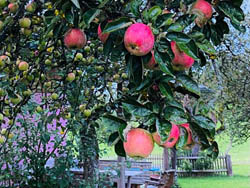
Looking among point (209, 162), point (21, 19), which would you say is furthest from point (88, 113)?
point (209, 162)

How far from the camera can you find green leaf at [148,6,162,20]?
79 centimetres

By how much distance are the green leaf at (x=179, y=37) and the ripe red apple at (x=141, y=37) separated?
0.05m

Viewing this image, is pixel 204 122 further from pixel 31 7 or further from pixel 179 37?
pixel 31 7

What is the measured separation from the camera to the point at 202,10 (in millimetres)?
921

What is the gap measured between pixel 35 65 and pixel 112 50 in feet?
2.53

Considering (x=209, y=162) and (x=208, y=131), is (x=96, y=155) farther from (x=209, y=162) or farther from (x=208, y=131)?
(x=209, y=162)

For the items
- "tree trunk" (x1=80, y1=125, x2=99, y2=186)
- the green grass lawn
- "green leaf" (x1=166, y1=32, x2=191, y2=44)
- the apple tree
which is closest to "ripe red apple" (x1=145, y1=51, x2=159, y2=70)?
the apple tree

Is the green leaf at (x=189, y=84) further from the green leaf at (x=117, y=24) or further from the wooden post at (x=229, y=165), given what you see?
the wooden post at (x=229, y=165)

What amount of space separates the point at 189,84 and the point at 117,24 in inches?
10.6

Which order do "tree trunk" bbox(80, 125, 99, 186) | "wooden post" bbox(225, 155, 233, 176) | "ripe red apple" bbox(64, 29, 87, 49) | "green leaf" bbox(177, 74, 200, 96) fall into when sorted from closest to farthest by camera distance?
"green leaf" bbox(177, 74, 200, 96)
"ripe red apple" bbox(64, 29, 87, 49)
"tree trunk" bbox(80, 125, 99, 186)
"wooden post" bbox(225, 155, 233, 176)

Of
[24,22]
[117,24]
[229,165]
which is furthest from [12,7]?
[229,165]

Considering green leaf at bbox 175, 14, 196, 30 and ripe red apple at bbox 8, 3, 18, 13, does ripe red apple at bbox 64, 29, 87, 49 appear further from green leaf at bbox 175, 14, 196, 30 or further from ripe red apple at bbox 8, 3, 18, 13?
green leaf at bbox 175, 14, 196, 30

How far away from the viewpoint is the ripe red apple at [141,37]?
761mm

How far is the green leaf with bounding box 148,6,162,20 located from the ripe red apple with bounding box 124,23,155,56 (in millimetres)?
35
